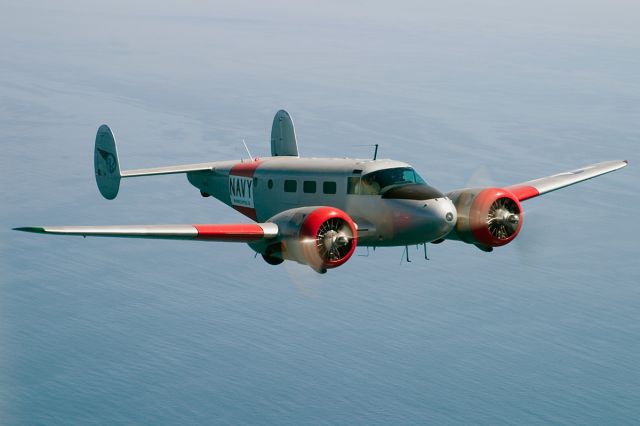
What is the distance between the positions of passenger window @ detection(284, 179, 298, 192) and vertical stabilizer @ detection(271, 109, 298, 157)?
11.6 metres

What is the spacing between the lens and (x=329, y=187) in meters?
44.3

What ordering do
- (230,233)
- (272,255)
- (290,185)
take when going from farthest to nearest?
(290,185), (272,255), (230,233)

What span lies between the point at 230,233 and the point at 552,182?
19.8 m

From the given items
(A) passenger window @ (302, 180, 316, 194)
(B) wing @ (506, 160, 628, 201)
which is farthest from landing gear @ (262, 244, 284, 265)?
(B) wing @ (506, 160, 628, 201)

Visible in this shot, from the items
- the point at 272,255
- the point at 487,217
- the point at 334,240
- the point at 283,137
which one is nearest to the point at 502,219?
the point at 487,217

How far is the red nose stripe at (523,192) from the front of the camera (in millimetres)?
48500

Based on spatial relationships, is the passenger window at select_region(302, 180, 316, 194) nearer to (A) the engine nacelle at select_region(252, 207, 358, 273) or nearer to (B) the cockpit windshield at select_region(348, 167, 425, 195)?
(B) the cockpit windshield at select_region(348, 167, 425, 195)

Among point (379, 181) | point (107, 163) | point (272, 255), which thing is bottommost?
point (272, 255)

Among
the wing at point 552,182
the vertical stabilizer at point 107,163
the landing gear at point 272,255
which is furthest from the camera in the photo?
the vertical stabilizer at point 107,163

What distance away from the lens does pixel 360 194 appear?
43406 millimetres

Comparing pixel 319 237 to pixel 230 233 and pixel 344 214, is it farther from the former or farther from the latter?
pixel 230 233

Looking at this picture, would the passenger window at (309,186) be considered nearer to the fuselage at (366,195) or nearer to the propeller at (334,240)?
the fuselage at (366,195)

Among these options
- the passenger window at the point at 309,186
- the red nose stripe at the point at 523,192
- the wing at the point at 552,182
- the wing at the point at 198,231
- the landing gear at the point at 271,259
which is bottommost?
the landing gear at the point at 271,259

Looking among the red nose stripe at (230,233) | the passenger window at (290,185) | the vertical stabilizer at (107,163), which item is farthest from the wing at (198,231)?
the vertical stabilizer at (107,163)
